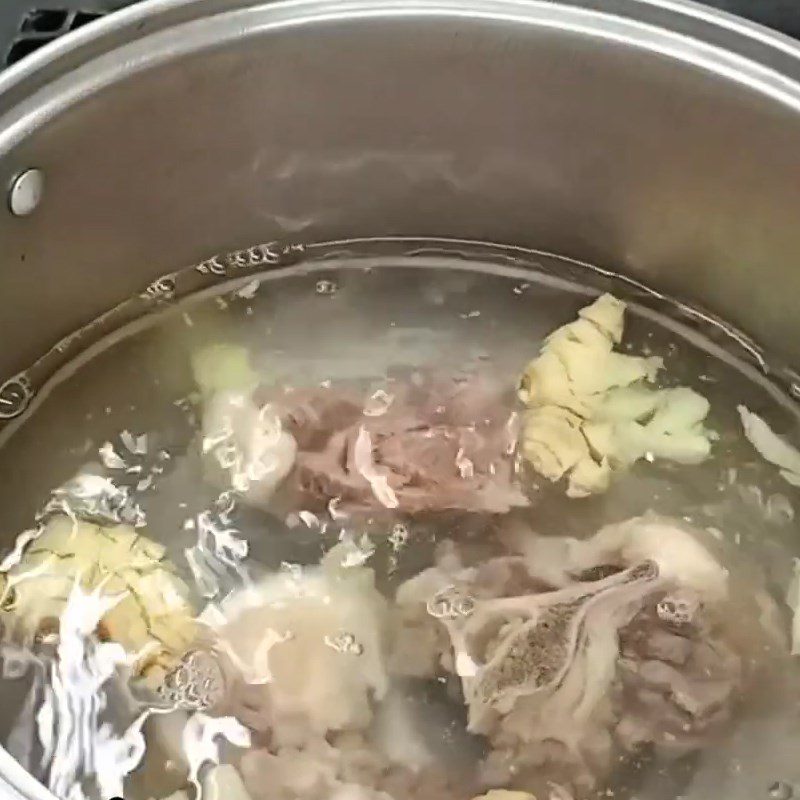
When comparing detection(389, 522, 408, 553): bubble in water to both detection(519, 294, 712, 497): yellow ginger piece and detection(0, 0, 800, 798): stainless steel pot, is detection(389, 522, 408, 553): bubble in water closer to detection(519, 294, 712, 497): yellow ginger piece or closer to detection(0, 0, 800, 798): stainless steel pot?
detection(519, 294, 712, 497): yellow ginger piece

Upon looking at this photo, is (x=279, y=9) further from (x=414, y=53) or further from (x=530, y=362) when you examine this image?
(x=530, y=362)

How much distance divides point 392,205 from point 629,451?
1.14 feet

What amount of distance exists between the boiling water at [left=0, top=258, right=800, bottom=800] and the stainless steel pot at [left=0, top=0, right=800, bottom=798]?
6 centimetres

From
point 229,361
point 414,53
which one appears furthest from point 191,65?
point 229,361

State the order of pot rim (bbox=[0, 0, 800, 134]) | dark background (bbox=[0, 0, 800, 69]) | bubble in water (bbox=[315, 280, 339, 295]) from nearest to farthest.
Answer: pot rim (bbox=[0, 0, 800, 134])
dark background (bbox=[0, 0, 800, 69])
bubble in water (bbox=[315, 280, 339, 295])

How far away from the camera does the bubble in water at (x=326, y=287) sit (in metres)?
1.22

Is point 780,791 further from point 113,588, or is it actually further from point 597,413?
point 113,588

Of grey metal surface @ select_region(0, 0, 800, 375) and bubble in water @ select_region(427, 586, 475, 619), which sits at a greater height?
grey metal surface @ select_region(0, 0, 800, 375)

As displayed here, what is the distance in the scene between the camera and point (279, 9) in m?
0.99

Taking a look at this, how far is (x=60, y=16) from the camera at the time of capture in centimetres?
108

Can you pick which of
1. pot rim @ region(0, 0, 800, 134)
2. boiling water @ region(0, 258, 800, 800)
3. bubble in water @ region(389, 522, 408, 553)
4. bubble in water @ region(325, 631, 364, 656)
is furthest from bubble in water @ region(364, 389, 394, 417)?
pot rim @ region(0, 0, 800, 134)

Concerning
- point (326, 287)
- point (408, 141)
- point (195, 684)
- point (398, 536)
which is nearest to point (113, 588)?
point (195, 684)

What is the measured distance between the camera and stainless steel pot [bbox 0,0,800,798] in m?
0.96

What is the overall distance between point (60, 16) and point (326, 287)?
368 mm
